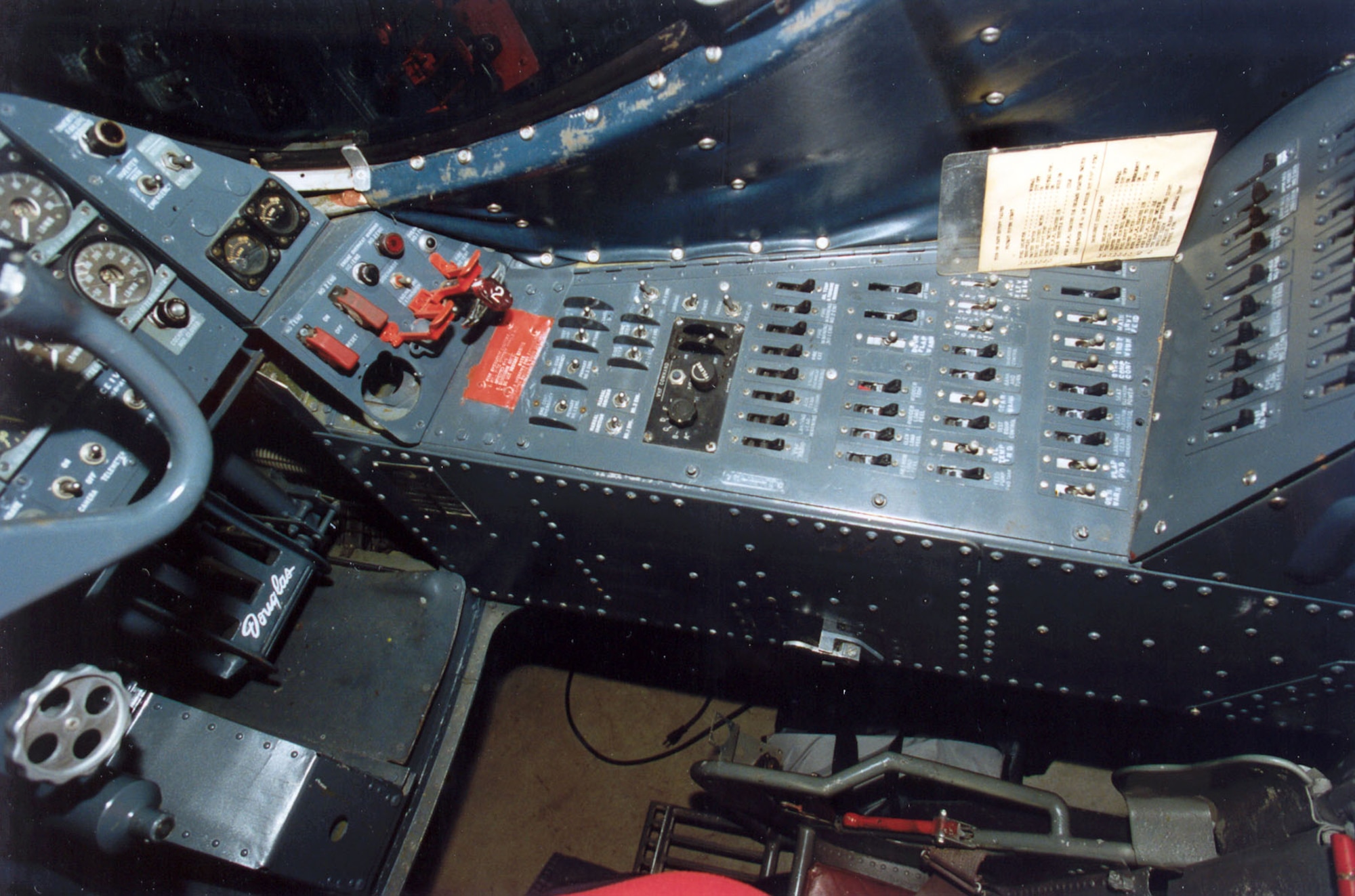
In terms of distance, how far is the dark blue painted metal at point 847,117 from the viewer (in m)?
1.35

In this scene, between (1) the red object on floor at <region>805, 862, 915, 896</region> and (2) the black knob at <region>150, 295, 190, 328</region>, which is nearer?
(2) the black knob at <region>150, 295, 190, 328</region>

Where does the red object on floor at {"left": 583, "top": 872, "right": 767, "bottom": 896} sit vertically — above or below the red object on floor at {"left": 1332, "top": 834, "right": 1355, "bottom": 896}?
below

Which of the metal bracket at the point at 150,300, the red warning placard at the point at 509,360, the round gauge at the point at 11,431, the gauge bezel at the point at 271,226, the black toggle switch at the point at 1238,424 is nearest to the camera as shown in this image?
the black toggle switch at the point at 1238,424

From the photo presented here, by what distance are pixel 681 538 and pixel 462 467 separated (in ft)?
1.60

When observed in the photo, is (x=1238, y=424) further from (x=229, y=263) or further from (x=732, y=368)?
(x=229, y=263)

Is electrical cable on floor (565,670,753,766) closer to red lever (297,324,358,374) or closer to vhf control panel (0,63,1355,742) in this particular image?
vhf control panel (0,63,1355,742)

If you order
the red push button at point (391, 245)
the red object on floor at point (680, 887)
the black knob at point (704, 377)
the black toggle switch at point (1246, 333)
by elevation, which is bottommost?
the red object on floor at point (680, 887)

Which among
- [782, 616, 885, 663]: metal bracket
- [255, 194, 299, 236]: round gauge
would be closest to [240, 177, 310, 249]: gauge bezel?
[255, 194, 299, 236]: round gauge

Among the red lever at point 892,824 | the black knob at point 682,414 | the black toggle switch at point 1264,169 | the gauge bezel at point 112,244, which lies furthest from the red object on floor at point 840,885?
the gauge bezel at point 112,244

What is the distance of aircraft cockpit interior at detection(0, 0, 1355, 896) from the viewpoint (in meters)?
1.32

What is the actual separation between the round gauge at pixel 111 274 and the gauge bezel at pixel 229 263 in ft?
0.41

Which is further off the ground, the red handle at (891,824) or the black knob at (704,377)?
the black knob at (704,377)

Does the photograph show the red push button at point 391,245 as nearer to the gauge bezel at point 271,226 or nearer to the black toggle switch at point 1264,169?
the gauge bezel at point 271,226

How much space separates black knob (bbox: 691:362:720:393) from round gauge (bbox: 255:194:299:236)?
90cm
